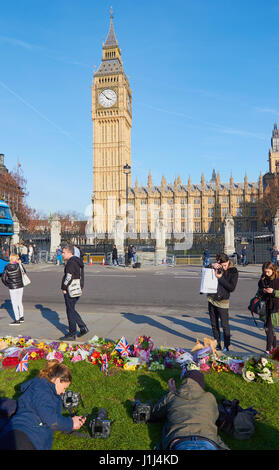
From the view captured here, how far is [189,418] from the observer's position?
2.79m

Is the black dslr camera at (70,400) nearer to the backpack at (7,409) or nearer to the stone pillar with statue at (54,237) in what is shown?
the backpack at (7,409)

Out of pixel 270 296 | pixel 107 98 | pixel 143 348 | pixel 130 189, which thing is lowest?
pixel 143 348

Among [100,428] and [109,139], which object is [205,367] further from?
[109,139]

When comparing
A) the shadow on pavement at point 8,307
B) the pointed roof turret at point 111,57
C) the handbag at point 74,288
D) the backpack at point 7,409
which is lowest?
the shadow on pavement at point 8,307

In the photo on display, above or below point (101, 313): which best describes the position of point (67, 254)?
above

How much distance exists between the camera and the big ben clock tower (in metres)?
78.4

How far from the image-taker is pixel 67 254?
6215 mm

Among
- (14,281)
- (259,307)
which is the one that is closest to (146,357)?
(259,307)

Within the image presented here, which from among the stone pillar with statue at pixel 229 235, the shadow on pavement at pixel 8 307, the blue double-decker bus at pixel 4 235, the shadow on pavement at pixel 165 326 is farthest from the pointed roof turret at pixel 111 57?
the shadow on pavement at pixel 165 326

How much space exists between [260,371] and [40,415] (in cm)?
283

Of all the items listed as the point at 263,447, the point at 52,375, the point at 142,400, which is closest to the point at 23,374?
the point at 52,375

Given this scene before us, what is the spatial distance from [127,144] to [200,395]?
278ft

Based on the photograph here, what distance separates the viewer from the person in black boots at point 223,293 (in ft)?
18.0
